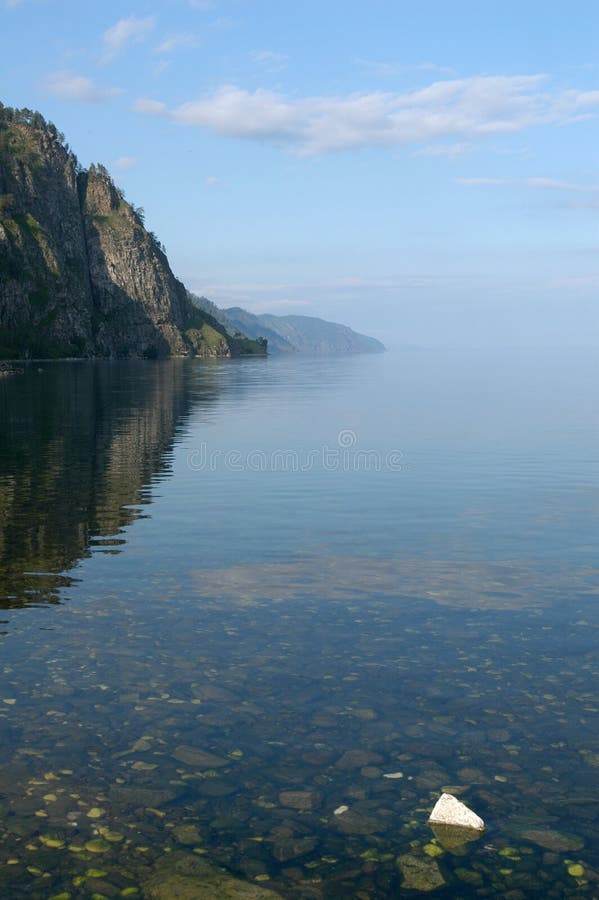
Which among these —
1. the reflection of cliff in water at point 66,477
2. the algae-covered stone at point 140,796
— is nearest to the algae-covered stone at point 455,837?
the algae-covered stone at point 140,796

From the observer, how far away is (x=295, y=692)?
1627cm

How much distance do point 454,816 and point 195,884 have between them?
3816mm

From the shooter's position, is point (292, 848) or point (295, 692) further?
point (295, 692)

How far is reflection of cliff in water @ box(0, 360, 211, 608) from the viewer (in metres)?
26.8

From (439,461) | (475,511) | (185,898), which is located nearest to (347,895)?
(185,898)

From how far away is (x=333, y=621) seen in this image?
67.8ft

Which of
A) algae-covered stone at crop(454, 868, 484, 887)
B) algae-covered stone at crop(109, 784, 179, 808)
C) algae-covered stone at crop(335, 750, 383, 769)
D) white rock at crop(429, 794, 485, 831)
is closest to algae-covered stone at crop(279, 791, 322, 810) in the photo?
algae-covered stone at crop(335, 750, 383, 769)

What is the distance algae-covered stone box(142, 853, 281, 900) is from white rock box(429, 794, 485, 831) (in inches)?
108

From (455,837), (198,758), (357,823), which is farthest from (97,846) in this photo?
(455,837)

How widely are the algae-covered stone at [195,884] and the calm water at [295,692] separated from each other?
0.13 ft

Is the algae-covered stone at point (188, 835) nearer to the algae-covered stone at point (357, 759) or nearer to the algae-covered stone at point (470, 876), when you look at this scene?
the algae-covered stone at point (357, 759)

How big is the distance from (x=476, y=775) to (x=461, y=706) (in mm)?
2467

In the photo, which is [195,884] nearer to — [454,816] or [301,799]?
[301,799]

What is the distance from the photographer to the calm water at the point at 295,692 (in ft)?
36.5
